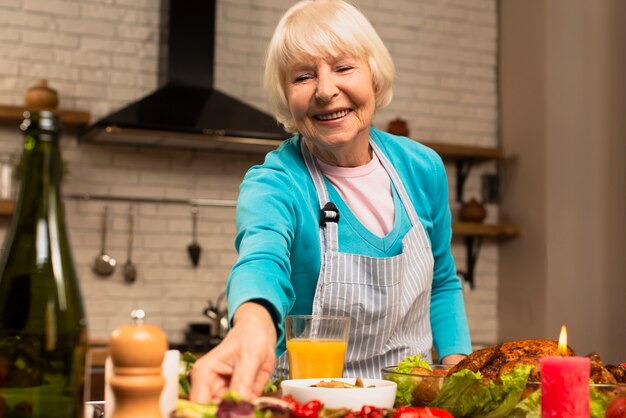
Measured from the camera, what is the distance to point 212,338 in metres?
4.48

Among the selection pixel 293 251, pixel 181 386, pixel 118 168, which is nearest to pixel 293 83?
pixel 293 251

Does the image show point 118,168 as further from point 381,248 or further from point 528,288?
point 381,248

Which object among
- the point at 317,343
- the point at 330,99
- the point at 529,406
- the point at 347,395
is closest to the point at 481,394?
the point at 529,406

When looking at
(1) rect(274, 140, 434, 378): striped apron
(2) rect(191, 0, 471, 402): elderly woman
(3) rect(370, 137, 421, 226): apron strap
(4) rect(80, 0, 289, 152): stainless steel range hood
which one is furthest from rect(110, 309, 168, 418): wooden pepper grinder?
(4) rect(80, 0, 289, 152): stainless steel range hood

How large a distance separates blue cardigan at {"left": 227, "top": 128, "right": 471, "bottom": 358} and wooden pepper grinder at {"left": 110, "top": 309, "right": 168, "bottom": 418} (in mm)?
460

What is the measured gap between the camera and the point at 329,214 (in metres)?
1.91

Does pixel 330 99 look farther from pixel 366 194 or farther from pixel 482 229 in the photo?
pixel 482 229

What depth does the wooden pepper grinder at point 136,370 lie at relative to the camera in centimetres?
81

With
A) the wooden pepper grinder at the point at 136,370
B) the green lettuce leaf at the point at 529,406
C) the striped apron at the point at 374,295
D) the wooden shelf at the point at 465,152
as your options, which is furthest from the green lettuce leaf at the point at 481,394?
the wooden shelf at the point at 465,152

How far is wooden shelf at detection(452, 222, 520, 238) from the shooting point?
5366 mm

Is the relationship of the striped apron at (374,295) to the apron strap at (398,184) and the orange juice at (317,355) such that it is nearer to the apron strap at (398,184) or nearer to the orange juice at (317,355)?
the apron strap at (398,184)

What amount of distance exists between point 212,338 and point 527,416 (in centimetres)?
341

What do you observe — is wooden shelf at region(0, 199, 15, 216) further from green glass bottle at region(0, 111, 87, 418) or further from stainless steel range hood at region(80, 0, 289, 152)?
green glass bottle at region(0, 111, 87, 418)

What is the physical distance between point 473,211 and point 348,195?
3562 millimetres
